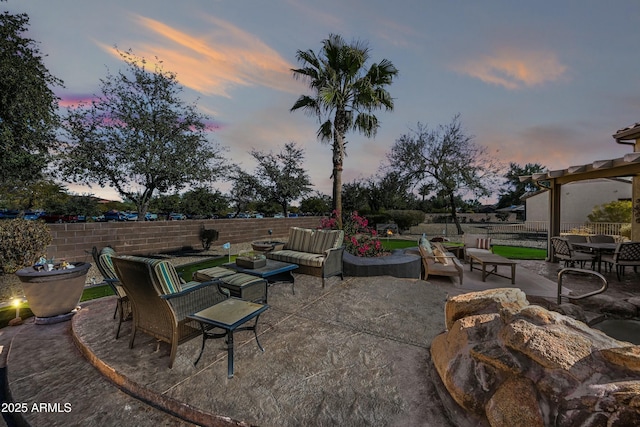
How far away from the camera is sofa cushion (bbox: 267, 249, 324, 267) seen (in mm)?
4896

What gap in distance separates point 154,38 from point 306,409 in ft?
27.6

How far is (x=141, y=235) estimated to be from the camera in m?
8.29

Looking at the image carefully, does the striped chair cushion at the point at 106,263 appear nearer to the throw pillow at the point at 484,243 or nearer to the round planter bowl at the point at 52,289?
the round planter bowl at the point at 52,289

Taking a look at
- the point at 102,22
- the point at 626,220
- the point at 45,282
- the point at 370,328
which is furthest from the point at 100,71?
the point at 626,220

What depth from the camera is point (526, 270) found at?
668 centimetres

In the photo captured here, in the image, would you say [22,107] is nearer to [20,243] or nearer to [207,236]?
[20,243]

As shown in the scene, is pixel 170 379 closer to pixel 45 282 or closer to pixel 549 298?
pixel 45 282

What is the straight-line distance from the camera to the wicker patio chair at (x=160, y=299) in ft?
7.49

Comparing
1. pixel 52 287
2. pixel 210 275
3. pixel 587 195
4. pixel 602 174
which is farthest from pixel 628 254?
pixel 587 195

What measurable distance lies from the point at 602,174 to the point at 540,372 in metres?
8.50

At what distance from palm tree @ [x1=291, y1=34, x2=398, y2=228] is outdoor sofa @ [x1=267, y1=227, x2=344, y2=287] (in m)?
1.68

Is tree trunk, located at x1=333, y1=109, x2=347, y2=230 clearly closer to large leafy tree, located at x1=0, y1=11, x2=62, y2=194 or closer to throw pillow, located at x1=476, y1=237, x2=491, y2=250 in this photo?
throw pillow, located at x1=476, y1=237, x2=491, y2=250

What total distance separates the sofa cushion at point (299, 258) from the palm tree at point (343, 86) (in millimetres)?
2214

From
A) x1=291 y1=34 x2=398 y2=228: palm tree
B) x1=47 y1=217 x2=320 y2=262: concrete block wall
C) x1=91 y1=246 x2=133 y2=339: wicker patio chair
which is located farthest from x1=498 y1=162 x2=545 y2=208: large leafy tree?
x1=91 y1=246 x2=133 y2=339: wicker patio chair
